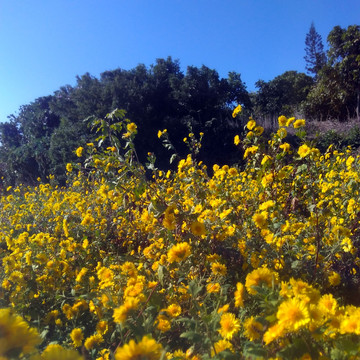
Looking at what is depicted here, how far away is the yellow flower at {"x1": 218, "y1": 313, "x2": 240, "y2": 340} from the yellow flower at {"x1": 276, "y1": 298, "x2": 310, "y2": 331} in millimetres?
272

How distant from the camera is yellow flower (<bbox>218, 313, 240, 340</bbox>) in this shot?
107cm

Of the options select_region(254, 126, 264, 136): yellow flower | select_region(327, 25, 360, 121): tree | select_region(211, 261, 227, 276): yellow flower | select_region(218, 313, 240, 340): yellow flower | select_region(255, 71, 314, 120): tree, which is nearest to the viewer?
select_region(218, 313, 240, 340): yellow flower

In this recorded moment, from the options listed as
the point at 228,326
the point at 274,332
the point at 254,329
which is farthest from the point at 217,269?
the point at 274,332

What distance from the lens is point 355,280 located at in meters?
2.07

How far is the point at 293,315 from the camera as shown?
0.84 m

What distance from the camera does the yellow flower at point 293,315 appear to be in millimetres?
833

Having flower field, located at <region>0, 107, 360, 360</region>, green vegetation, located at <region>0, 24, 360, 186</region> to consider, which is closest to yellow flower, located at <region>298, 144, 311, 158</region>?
flower field, located at <region>0, 107, 360, 360</region>

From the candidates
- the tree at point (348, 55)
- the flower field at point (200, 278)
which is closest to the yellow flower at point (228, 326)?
the flower field at point (200, 278)

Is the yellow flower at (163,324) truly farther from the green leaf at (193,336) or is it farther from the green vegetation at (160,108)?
the green vegetation at (160,108)

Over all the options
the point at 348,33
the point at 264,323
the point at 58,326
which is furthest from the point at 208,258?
the point at 348,33

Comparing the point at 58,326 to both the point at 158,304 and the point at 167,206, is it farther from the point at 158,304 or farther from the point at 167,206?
the point at 167,206

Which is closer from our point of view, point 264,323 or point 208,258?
point 264,323

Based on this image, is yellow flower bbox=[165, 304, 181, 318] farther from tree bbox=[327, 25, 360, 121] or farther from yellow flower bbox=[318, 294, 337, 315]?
tree bbox=[327, 25, 360, 121]

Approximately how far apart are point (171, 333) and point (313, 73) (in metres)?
32.1
